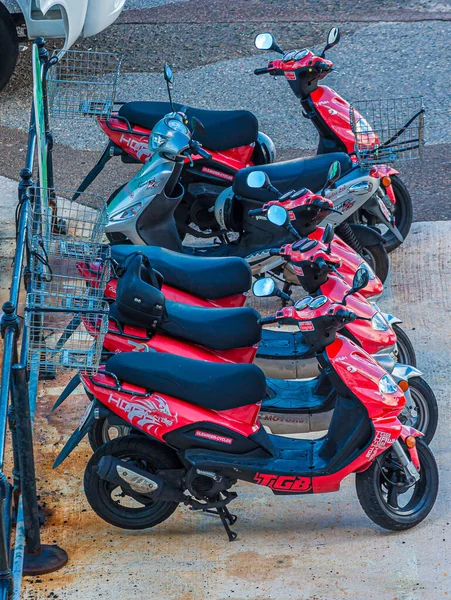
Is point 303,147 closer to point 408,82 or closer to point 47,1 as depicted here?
point 408,82

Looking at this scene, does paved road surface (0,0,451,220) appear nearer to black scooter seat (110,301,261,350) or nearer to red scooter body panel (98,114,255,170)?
red scooter body panel (98,114,255,170)

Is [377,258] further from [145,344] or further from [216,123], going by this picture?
[145,344]

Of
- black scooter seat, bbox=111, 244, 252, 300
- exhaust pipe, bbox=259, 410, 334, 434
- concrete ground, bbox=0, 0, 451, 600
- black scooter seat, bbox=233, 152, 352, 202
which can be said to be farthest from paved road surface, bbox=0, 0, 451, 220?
exhaust pipe, bbox=259, 410, 334, 434

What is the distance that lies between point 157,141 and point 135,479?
2.37 metres

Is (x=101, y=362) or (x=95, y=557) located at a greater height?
(x=101, y=362)

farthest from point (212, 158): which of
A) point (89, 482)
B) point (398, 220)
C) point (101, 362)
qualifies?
point (89, 482)

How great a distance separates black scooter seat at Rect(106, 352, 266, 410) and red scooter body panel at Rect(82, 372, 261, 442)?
0.12ft

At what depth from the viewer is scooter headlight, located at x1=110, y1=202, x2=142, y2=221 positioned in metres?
5.89

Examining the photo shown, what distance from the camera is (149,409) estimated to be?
161 inches

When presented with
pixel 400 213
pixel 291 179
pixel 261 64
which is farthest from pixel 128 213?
pixel 261 64

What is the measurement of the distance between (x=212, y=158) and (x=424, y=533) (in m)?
3.10

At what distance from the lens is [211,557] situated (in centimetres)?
421

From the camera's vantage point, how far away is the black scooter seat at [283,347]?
5078 mm

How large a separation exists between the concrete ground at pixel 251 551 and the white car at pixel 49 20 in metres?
4.54
